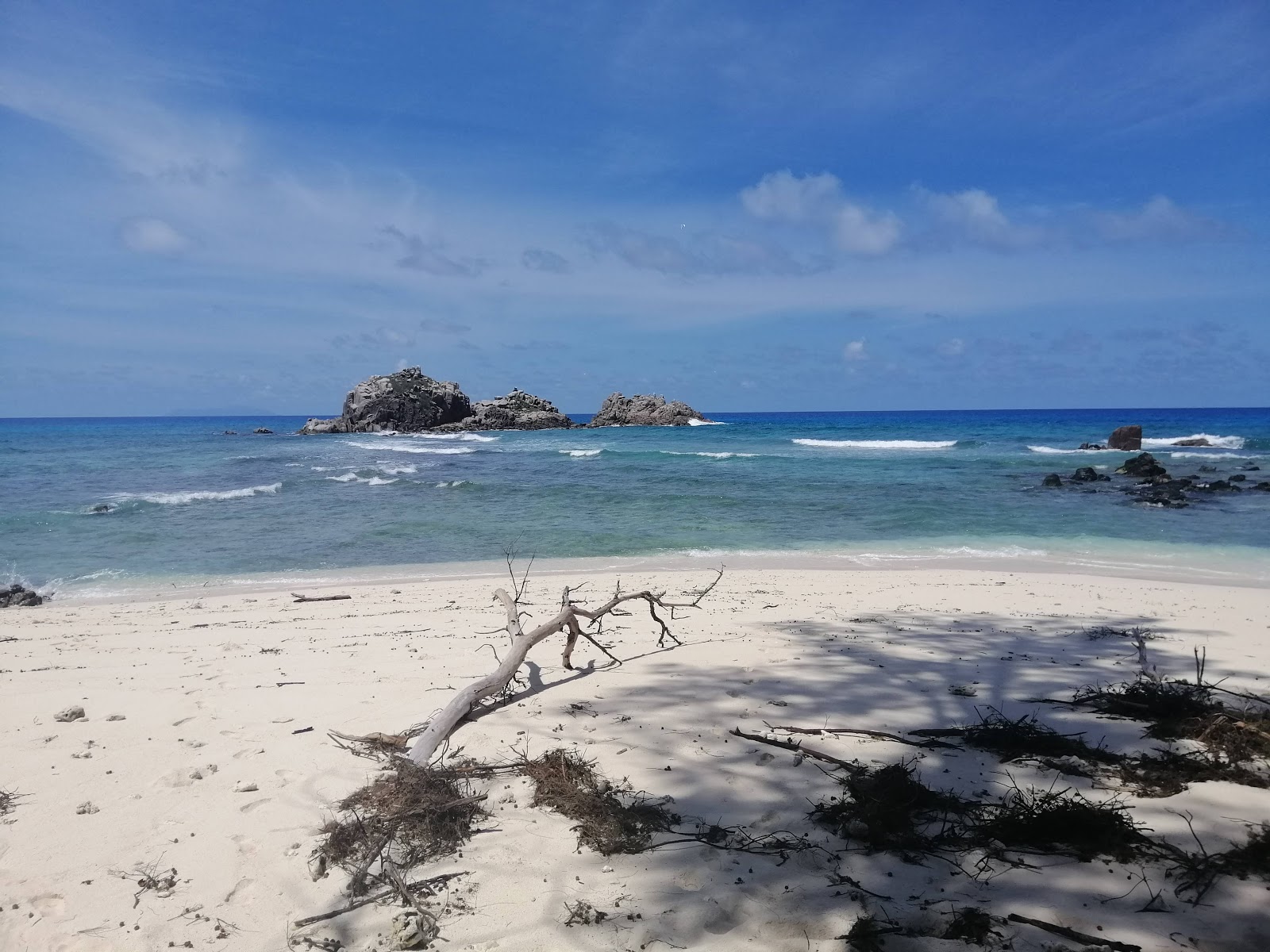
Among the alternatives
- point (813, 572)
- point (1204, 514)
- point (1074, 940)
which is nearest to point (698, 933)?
point (1074, 940)

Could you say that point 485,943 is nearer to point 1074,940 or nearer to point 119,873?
point 119,873

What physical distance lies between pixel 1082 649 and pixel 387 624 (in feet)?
22.5

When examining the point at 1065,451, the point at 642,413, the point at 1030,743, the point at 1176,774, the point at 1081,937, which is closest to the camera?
the point at 1081,937

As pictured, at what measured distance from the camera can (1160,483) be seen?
75.1 feet

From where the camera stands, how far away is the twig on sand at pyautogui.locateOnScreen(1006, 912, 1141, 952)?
2238mm

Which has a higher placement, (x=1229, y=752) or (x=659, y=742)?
(x=1229, y=752)

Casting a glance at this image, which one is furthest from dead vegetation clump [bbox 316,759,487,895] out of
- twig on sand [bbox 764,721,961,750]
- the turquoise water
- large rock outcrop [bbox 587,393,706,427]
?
large rock outcrop [bbox 587,393,706,427]

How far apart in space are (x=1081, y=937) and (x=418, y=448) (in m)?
43.9

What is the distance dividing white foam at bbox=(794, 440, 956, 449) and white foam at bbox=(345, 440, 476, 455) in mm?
22174

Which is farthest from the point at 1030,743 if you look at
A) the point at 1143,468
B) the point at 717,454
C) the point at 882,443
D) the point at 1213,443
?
the point at 1213,443

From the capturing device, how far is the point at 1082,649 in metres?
6.14

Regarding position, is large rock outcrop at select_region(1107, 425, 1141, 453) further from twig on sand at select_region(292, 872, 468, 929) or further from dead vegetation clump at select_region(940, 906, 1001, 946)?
twig on sand at select_region(292, 872, 468, 929)

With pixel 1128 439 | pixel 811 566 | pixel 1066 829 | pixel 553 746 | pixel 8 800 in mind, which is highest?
pixel 1128 439

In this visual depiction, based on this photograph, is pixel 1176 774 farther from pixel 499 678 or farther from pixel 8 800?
pixel 8 800
